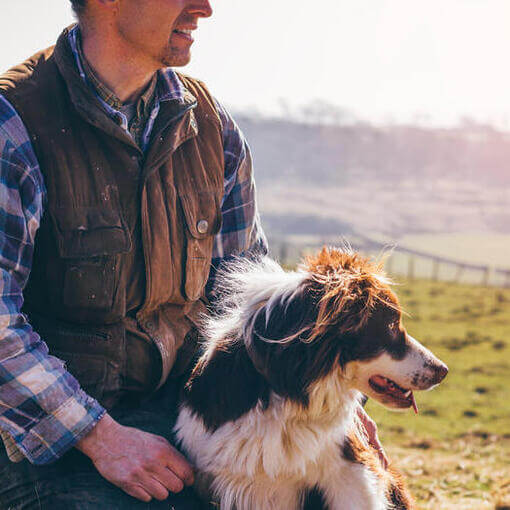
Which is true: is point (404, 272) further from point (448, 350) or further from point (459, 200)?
point (459, 200)

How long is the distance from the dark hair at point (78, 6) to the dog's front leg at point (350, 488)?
8.58 ft

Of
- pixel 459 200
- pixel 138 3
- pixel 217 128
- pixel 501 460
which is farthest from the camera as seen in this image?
pixel 459 200

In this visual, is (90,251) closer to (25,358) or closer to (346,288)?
(25,358)

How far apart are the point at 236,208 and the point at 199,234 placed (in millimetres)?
500

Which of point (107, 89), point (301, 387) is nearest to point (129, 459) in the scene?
point (301, 387)

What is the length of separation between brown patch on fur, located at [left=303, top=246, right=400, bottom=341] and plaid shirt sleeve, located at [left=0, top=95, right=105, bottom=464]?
46.1 inches

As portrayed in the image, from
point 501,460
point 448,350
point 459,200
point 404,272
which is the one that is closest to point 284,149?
point 459,200

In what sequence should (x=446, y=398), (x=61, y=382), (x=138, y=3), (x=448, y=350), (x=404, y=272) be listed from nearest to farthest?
(x=61, y=382) → (x=138, y=3) → (x=446, y=398) → (x=448, y=350) → (x=404, y=272)

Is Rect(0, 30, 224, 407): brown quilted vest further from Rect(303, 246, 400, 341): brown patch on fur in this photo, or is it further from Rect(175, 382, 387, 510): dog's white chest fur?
Rect(303, 246, 400, 341): brown patch on fur

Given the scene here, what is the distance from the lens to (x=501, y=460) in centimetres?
732

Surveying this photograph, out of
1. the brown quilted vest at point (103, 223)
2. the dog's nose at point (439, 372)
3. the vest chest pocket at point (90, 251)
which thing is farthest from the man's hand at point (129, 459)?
the dog's nose at point (439, 372)

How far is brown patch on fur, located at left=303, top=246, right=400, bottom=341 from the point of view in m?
3.38

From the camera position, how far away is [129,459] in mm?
3338

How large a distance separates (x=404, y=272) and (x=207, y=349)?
41.2 m
